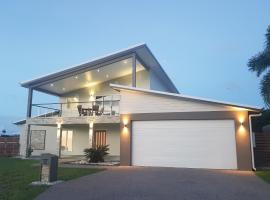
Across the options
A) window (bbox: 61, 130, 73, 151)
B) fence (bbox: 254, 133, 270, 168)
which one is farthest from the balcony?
fence (bbox: 254, 133, 270, 168)

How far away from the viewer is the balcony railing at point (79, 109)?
18214 millimetres

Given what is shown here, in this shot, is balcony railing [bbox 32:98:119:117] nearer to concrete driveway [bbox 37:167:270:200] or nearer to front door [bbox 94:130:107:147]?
front door [bbox 94:130:107:147]

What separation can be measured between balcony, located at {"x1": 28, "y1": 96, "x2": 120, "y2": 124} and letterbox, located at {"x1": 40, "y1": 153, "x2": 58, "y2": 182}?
7388 millimetres

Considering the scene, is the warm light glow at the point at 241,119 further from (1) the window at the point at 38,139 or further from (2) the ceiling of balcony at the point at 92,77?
(1) the window at the point at 38,139

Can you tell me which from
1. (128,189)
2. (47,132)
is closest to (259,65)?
(128,189)

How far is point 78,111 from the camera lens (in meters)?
19.5

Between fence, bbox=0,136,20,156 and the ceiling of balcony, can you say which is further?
fence, bbox=0,136,20,156

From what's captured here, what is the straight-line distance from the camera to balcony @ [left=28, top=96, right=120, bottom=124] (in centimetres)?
1731

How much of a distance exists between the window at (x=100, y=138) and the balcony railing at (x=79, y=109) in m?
1.89

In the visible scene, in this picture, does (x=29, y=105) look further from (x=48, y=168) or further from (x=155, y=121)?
(x=48, y=168)

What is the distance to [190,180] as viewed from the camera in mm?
9648

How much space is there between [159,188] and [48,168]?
3.70 m

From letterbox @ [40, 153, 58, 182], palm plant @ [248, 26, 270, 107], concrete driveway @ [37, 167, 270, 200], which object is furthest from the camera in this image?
palm plant @ [248, 26, 270, 107]

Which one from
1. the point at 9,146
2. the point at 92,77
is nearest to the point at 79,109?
the point at 92,77
